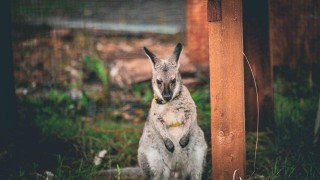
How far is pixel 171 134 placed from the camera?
14.8ft

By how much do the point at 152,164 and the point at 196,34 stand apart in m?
3.56

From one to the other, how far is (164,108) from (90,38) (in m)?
5.01

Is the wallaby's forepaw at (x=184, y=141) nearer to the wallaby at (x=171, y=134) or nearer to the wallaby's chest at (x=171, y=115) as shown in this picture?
the wallaby at (x=171, y=134)

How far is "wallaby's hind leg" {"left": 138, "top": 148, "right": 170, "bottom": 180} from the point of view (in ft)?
14.0

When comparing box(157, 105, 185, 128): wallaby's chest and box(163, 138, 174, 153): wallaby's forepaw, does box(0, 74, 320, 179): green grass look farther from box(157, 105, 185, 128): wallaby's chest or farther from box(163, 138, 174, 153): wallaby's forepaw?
box(157, 105, 185, 128): wallaby's chest

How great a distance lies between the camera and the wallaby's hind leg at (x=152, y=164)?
4.28 metres

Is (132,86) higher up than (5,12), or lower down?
lower down

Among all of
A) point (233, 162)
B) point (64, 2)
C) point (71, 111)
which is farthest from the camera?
point (64, 2)

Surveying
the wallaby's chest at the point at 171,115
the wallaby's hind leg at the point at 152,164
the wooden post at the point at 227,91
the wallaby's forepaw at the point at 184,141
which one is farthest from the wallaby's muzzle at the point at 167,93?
the wooden post at the point at 227,91

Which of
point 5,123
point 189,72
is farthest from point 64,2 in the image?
point 5,123

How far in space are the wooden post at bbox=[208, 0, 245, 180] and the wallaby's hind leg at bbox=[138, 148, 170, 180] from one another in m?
0.62

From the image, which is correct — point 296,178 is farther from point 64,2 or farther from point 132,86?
point 64,2

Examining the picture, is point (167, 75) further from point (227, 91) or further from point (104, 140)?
point (104, 140)

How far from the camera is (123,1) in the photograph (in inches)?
343
